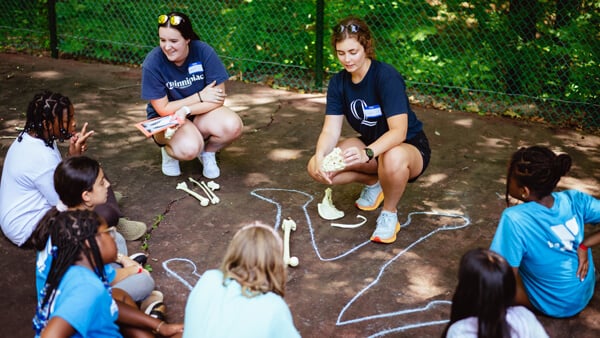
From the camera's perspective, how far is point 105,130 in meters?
5.59

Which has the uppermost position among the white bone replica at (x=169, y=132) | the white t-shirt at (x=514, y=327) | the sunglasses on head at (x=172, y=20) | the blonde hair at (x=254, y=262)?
the sunglasses on head at (x=172, y=20)

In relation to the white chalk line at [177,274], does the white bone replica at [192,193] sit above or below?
above

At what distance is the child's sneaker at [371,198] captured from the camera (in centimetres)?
435

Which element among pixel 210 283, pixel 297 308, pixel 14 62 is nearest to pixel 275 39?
pixel 14 62

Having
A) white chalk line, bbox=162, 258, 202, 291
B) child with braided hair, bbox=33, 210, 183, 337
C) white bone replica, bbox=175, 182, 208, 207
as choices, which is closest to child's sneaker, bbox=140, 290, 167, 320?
white chalk line, bbox=162, 258, 202, 291

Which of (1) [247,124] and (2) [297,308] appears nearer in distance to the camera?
(2) [297,308]

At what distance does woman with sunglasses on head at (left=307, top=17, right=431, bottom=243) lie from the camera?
151 inches

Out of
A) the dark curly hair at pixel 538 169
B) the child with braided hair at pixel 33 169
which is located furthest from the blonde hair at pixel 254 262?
the child with braided hair at pixel 33 169

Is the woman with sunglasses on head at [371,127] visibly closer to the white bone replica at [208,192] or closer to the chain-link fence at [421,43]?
the white bone replica at [208,192]

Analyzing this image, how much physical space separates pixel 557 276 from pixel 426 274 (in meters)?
0.80

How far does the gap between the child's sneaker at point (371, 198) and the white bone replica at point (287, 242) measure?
0.55 m

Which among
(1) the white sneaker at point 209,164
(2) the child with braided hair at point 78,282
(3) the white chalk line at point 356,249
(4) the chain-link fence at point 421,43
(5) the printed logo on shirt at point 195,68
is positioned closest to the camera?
(2) the child with braided hair at point 78,282

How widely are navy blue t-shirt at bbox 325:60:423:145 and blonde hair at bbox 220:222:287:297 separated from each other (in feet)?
5.80

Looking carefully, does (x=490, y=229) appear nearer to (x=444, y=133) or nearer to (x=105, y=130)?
(x=444, y=133)
